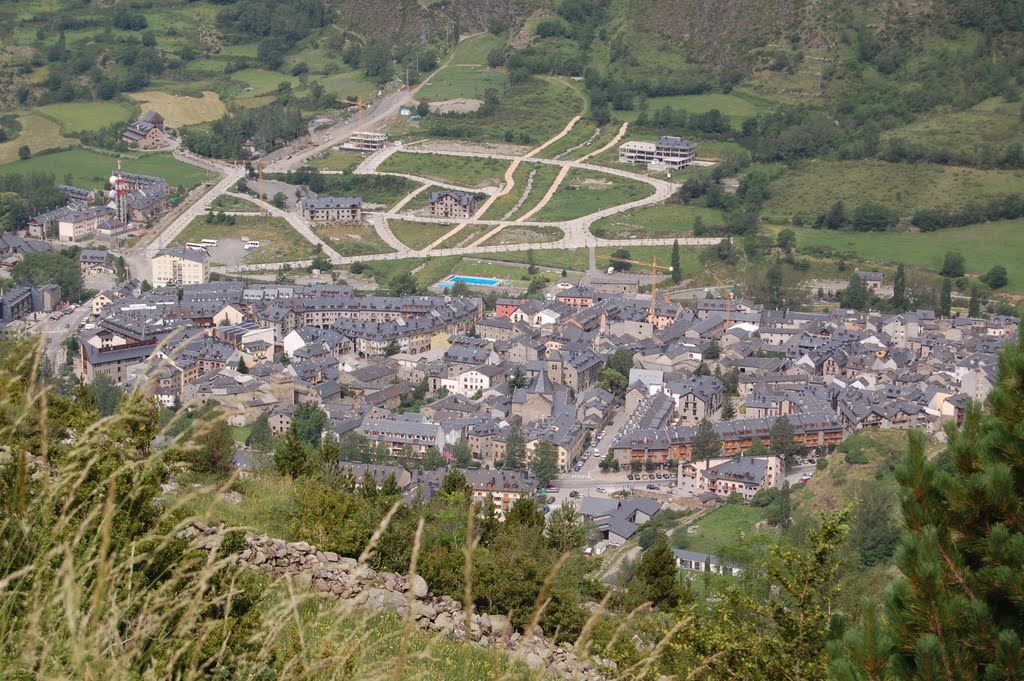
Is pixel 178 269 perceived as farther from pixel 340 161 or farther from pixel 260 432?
pixel 260 432

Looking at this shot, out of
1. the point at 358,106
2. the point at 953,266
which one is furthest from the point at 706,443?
the point at 358,106

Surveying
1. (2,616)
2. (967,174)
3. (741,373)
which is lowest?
(741,373)

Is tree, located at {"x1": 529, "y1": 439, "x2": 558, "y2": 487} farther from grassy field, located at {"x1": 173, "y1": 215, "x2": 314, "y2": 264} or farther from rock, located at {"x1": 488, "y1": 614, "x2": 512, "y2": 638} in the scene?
grassy field, located at {"x1": 173, "y1": 215, "x2": 314, "y2": 264}

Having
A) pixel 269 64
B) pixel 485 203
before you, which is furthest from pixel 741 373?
pixel 269 64

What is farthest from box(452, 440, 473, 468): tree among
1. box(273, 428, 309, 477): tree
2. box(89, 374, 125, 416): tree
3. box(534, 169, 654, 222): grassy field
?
box(534, 169, 654, 222): grassy field

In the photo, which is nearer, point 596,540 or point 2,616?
point 2,616

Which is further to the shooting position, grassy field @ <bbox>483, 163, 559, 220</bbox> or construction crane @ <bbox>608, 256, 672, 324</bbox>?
grassy field @ <bbox>483, 163, 559, 220</bbox>

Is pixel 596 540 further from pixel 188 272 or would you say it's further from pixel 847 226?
pixel 847 226
